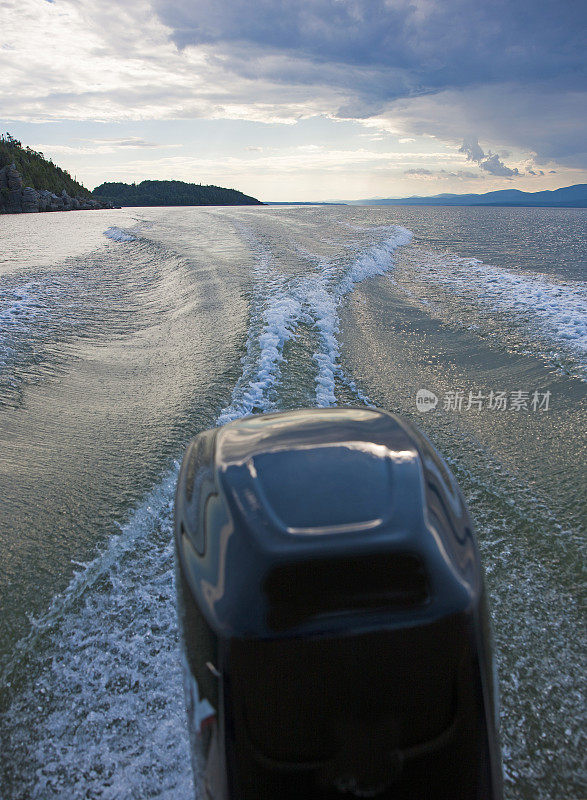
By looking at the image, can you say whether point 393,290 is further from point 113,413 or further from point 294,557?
point 294,557

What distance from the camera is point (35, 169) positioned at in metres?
42.7

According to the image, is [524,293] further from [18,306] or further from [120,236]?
[120,236]

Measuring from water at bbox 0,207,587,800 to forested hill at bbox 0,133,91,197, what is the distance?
39.4 meters

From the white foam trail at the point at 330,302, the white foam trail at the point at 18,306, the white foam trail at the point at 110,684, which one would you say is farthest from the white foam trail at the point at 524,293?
the white foam trail at the point at 18,306

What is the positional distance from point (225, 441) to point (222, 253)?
897 cm

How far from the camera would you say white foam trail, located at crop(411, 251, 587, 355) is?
17.9ft

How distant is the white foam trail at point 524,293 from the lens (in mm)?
5465

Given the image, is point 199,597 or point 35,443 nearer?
point 199,597

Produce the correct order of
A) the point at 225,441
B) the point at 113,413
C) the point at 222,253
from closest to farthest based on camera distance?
the point at 225,441 < the point at 113,413 < the point at 222,253

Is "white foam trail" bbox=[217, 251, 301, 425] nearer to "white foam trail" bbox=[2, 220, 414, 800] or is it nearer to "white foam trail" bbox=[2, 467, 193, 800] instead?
"white foam trail" bbox=[2, 220, 414, 800]

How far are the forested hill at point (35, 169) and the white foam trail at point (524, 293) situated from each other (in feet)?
128

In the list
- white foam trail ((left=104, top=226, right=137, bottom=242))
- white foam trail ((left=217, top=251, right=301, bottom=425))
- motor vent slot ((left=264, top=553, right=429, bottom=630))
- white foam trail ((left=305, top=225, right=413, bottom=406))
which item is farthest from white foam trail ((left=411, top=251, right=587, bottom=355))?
white foam trail ((left=104, top=226, right=137, bottom=242))

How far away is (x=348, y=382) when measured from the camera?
4.12 metres

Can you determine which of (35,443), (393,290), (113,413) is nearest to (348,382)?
(113,413)
